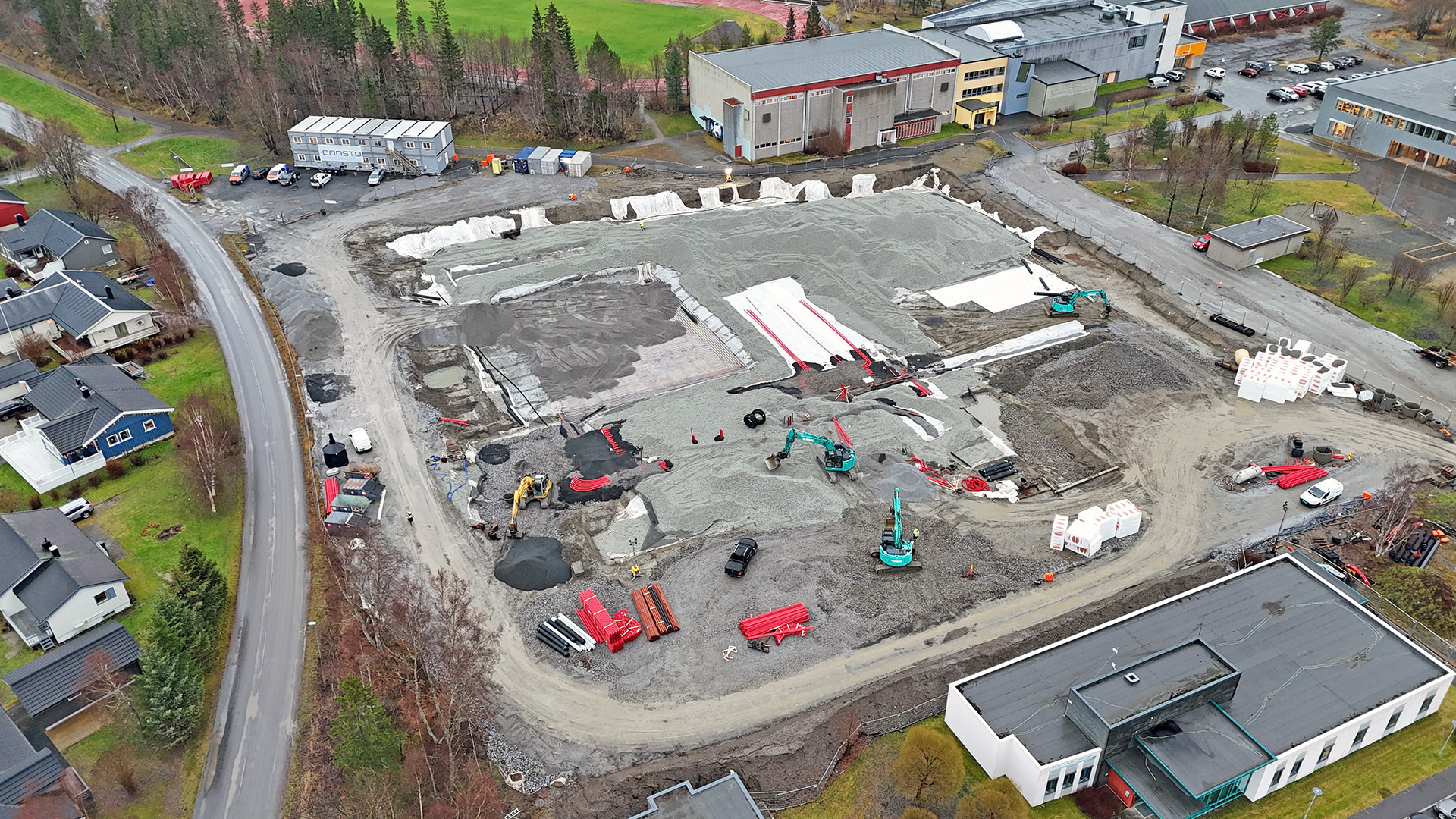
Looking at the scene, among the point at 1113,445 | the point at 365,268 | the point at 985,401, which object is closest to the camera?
the point at 1113,445

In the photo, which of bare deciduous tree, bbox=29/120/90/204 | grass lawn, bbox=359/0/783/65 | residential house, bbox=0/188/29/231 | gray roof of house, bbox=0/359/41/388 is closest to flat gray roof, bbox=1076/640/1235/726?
gray roof of house, bbox=0/359/41/388

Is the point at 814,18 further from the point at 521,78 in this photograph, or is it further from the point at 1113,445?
the point at 1113,445

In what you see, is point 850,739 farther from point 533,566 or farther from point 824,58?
point 824,58

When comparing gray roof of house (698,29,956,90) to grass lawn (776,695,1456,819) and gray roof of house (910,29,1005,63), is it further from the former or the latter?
grass lawn (776,695,1456,819)

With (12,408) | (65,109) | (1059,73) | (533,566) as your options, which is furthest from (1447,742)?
(65,109)

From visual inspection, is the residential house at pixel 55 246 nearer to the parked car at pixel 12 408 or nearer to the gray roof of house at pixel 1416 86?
the parked car at pixel 12 408

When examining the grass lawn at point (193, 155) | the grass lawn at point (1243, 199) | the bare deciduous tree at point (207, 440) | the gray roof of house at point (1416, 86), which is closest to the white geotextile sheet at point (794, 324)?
the bare deciduous tree at point (207, 440)

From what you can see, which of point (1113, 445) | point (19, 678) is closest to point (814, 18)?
point (1113, 445)
